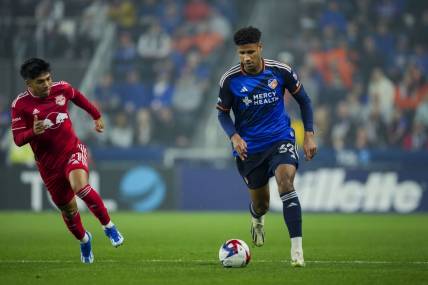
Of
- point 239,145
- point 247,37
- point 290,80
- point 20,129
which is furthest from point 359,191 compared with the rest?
point 20,129

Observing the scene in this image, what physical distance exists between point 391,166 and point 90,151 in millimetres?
7164

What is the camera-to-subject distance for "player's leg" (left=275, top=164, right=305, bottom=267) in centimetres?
881

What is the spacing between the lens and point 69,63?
24031mm

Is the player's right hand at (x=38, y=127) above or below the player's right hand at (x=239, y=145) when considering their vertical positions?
above

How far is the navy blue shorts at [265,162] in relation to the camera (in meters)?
9.45

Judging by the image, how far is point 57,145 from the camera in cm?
969

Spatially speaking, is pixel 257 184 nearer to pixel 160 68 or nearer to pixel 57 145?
pixel 57 145

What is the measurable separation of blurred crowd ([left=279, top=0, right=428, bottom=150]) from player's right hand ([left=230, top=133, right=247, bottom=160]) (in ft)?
41.6

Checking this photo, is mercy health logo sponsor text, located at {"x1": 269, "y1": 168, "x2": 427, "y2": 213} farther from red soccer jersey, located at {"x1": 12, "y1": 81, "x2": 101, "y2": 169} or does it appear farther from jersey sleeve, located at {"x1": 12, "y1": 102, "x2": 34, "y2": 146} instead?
jersey sleeve, located at {"x1": 12, "y1": 102, "x2": 34, "y2": 146}

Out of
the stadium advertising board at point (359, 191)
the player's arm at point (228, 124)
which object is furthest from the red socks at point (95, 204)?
the stadium advertising board at point (359, 191)

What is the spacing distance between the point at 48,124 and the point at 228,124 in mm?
1891

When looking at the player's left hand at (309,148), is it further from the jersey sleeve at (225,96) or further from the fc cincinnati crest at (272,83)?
the jersey sleeve at (225,96)

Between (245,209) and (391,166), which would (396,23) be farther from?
(245,209)

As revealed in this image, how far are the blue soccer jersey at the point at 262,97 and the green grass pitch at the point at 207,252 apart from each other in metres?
1.36
